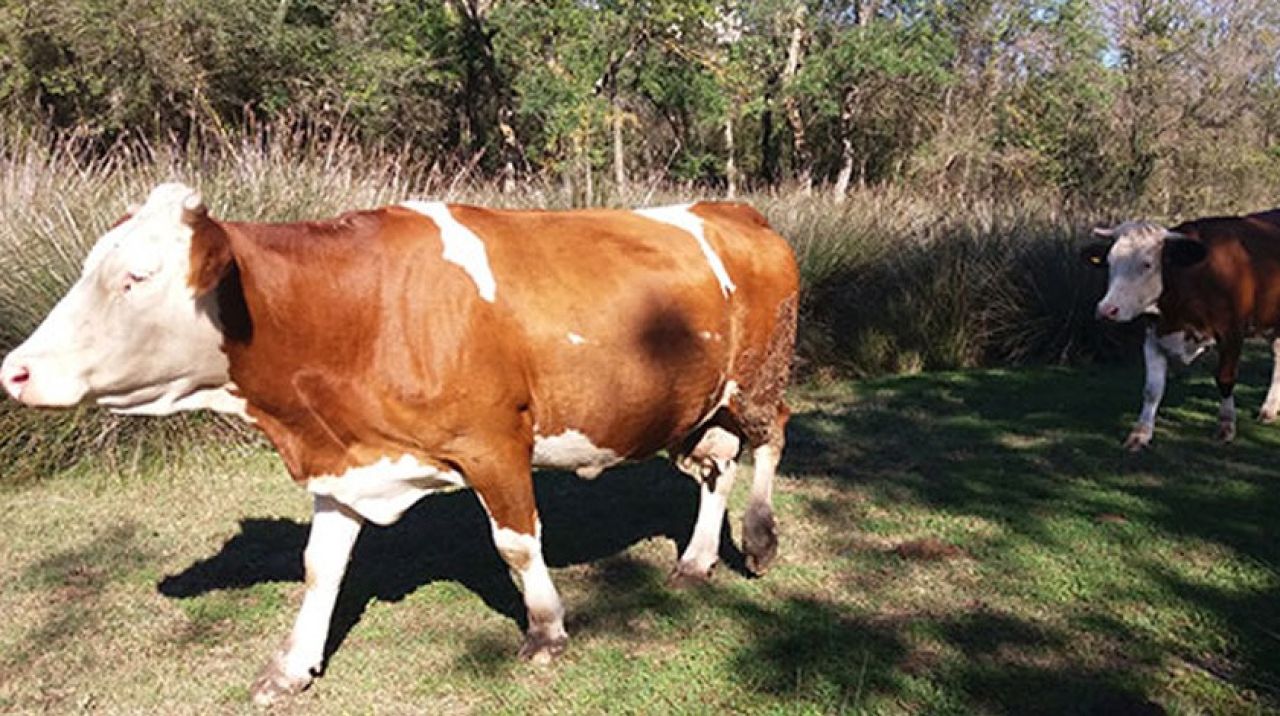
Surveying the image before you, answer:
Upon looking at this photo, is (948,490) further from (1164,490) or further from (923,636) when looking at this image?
(923,636)

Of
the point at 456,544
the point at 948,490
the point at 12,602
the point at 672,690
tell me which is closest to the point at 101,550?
the point at 12,602

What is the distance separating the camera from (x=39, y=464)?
5.83m

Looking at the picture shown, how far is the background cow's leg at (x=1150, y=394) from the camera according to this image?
638cm

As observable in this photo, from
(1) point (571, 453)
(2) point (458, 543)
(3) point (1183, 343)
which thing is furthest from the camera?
(3) point (1183, 343)

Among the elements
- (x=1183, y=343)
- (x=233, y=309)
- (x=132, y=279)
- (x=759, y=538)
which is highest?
(x=132, y=279)

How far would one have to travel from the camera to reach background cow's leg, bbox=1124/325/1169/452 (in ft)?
20.9

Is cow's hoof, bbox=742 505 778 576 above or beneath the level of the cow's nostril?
beneath

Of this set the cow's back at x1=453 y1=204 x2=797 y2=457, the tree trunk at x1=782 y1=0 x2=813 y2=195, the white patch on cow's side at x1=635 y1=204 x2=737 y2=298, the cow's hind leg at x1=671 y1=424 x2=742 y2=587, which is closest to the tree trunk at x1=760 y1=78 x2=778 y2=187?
the tree trunk at x1=782 y1=0 x2=813 y2=195

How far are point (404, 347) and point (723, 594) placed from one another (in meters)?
1.92

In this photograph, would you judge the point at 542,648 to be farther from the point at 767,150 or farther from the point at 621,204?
the point at 767,150

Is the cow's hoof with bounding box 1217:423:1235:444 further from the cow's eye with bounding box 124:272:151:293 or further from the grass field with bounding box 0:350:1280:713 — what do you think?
the cow's eye with bounding box 124:272:151:293

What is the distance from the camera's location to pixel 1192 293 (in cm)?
655

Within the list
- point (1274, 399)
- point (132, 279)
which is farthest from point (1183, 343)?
point (132, 279)

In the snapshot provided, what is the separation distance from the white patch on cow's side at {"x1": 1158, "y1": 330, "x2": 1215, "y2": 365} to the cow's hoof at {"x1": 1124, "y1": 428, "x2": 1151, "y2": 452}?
2.23 ft
